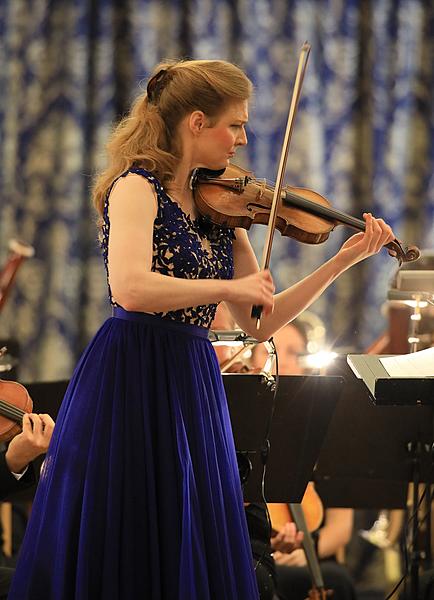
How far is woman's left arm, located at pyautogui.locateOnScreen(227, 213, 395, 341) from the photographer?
1.97 m

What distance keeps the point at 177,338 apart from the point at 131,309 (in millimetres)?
142

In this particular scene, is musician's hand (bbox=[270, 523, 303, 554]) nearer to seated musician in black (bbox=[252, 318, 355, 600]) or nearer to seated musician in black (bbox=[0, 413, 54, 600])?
seated musician in black (bbox=[252, 318, 355, 600])

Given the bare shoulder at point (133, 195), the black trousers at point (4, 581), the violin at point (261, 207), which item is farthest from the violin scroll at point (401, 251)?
the black trousers at point (4, 581)

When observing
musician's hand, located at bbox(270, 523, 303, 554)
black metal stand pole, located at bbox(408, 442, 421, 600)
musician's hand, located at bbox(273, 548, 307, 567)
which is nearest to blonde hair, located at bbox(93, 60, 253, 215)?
black metal stand pole, located at bbox(408, 442, 421, 600)

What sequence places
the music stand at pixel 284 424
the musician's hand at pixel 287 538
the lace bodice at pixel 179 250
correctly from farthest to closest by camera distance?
1. the musician's hand at pixel 287 538
2. the music stand at pixel 284 424
3. the lace bodice at pixel 179 250

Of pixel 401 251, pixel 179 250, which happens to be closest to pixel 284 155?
pixel 179 250

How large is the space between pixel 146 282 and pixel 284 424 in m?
0.70

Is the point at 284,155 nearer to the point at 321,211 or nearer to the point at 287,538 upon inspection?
the point at 321,211

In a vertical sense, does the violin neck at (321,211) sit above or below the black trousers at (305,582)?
above

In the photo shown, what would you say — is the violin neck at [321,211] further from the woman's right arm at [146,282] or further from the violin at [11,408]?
the violin at [11,408]

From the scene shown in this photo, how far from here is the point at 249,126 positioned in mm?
3973

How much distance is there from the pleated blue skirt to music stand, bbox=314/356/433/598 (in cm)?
76

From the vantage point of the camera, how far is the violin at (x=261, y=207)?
75.5 inches

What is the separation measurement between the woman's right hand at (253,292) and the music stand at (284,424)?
537 mm
